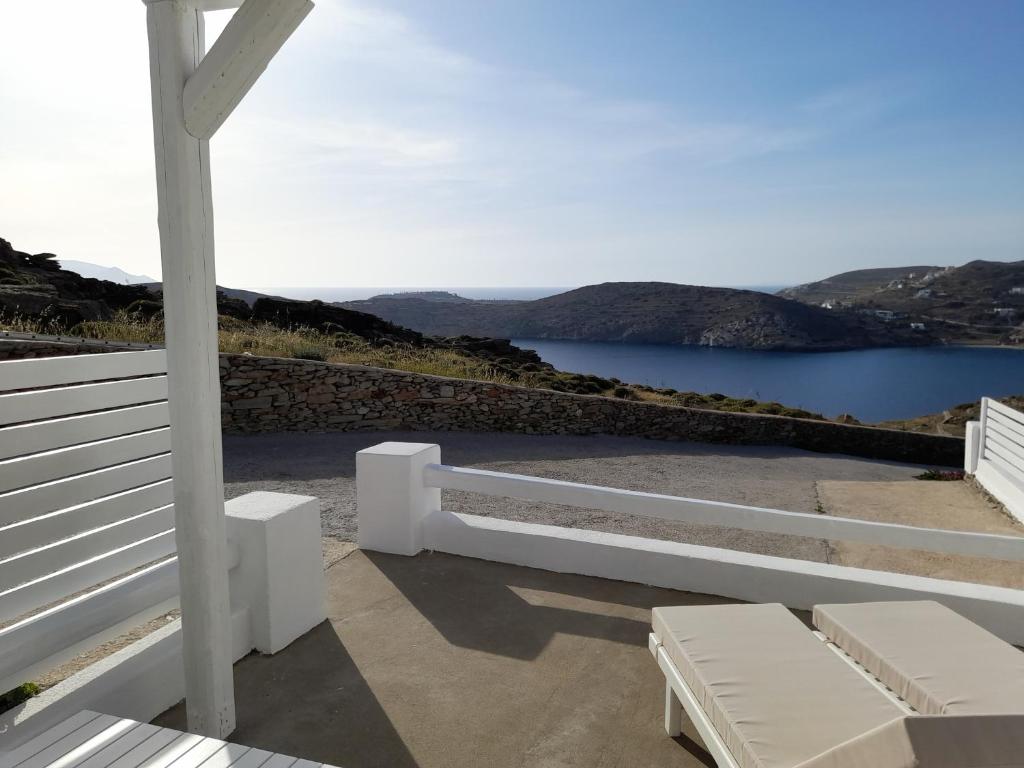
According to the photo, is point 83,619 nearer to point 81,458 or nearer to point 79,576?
point 79,576

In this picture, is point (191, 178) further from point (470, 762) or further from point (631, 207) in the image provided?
point (631, 207)

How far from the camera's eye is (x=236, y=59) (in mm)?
1858

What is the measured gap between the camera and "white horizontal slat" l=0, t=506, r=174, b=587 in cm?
217

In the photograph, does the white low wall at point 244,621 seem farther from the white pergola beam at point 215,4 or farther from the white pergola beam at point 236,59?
the white pergola beam at point 215,4

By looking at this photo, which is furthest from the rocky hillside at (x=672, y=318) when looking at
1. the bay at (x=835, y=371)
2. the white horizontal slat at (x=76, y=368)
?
the white horizontal slat at (x=76, y=368)

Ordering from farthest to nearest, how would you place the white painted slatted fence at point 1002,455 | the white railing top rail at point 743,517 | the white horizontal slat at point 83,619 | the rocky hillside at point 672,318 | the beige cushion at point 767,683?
the rocky hillside at point 672,318, the white painted slatted fence at point 1002,455, the white railing top rail at point 743,517, the white horizontal slat at point 83,619, the beige cushion at point 767,683

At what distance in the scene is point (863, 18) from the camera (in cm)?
1236

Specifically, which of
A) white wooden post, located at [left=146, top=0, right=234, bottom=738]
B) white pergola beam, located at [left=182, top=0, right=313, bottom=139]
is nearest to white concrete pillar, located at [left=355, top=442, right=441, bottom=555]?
white wooden post, located at [left=146, top=0, right=234, bottom=738]

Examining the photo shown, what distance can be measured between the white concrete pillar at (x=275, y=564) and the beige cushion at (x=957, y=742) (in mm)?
2447

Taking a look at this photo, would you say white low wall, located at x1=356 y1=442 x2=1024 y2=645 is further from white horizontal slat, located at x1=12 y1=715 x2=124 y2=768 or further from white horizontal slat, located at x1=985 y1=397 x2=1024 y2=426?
white horizontal slat, located at x1=985 y1=397 x2=1024 y2=426

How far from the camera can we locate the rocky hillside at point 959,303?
1660 inches

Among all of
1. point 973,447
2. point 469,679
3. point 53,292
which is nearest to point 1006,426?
point 973,447

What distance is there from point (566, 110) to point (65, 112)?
13296mm

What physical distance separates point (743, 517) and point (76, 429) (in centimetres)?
307
